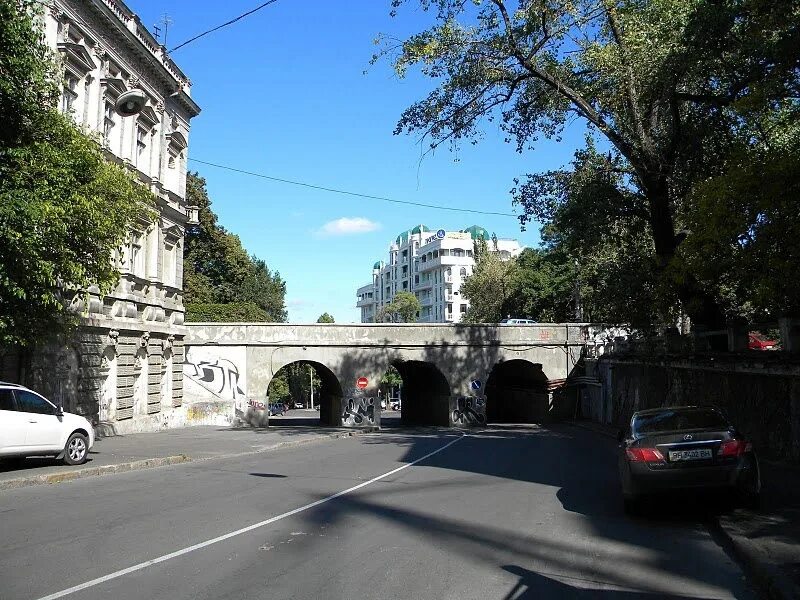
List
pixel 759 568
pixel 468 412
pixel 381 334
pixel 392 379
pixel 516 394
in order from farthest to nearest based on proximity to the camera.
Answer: pixel 392 379
pixel 516 394
pixel 468 412
pixel 381 334
pixel 759 568

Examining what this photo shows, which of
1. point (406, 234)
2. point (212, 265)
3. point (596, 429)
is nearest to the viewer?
point (596, 429)

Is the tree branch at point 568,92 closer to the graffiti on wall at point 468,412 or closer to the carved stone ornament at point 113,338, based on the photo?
the carved stone ornament at point 113,338

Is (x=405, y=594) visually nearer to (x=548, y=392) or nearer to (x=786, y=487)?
(x=786, y=487)

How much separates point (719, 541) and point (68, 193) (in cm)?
1212

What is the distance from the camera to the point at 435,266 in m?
108

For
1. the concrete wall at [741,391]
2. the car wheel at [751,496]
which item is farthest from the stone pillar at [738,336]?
the car wheel at [751,496]

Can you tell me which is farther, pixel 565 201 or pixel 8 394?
pixel 565 201

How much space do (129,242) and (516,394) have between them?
1393 inches

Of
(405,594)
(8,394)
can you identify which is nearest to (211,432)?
(8,394)

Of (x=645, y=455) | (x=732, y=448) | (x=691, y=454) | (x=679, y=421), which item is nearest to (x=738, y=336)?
(x=679, y=421)

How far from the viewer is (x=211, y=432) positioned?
27656 mm

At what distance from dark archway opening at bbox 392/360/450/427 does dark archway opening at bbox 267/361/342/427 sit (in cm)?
489

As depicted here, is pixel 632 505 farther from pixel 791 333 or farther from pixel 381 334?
pixel 381 334

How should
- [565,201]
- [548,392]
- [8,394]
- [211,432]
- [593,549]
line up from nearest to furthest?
[593,549] → [8,394] → [565,201] → [211,432] → [548,392]
